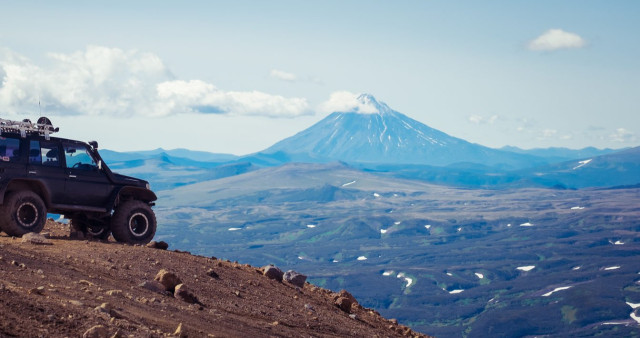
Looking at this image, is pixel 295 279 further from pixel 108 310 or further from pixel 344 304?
pixel 108 310

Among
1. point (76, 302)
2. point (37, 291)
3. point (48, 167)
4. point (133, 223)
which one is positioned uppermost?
point (48, 167)

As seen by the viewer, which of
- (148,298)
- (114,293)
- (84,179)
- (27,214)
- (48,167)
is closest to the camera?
(114,293)

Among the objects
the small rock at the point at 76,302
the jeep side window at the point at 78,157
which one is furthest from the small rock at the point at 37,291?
the jeep side window at the point at 78,157

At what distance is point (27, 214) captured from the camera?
73.5 ft

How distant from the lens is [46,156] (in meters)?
23.1

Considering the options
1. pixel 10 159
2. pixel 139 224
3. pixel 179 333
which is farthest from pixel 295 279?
pixel 179 333

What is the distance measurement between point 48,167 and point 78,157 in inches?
37.2

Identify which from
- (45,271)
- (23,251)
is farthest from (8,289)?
(23,251)

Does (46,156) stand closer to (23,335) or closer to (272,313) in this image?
(272,313)

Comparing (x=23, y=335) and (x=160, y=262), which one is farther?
(x=160, y=262)

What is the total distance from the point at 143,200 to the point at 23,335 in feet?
41.3

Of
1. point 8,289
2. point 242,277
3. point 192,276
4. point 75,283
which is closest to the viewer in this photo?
point 8,289

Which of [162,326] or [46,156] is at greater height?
[46,156]

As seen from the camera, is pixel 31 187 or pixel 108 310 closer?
pixel 108 310
